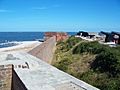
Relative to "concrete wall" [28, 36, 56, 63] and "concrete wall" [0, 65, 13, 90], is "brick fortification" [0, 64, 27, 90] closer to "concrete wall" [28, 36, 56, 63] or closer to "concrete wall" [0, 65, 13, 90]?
"concrete wall" [0, 65, 13, 90]

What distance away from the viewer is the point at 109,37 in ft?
74.2

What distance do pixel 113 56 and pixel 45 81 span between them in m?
5.70

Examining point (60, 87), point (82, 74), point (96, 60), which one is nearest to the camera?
point (60, 87)

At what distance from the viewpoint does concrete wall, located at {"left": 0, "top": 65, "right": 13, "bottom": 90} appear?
618 cm

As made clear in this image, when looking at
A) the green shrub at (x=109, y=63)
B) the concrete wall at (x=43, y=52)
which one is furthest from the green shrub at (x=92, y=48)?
the concrete wall at (x=43, y=52)

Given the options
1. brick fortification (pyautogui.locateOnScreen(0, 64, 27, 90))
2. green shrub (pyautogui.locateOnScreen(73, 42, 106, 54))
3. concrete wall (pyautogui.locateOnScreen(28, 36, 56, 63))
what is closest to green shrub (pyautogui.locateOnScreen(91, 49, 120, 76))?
green shrub (pyautogui.locateOnScreen(73, 42, 106, 54))

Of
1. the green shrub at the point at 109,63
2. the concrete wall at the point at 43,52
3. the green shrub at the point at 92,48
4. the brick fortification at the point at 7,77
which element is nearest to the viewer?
the brick fortification at the point at 7,77

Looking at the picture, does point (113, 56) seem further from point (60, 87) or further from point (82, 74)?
point (60, 87)

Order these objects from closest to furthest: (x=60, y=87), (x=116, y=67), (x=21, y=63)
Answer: (x=60, y=87) → (x=21, y=63) → (x=116, y=67)

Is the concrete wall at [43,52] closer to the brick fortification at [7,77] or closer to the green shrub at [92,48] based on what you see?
the green shrub at [92,48]

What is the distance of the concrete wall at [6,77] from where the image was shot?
243 inches

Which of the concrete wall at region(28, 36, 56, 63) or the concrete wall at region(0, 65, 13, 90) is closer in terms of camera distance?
the concrete wall at region(0, 65, 13, 90)

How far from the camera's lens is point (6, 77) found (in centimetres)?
629

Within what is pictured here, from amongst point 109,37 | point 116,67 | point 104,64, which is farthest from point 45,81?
point 109,37
